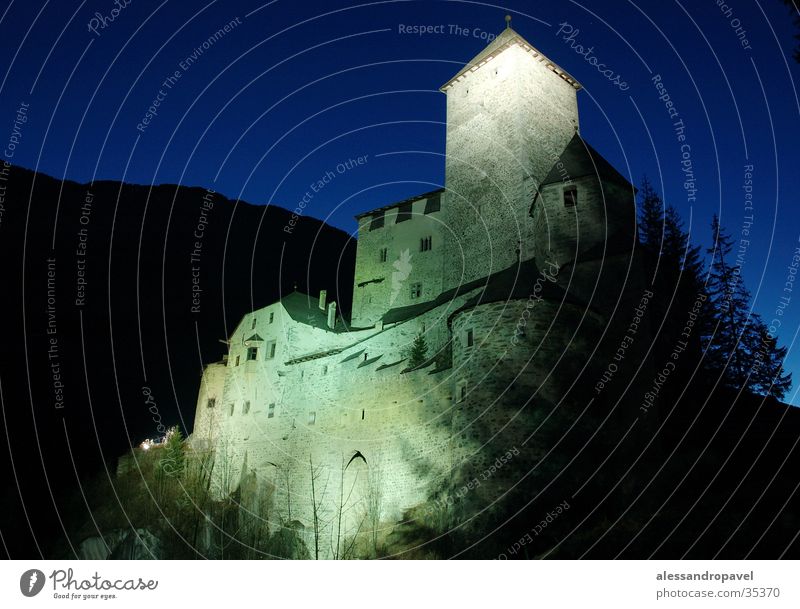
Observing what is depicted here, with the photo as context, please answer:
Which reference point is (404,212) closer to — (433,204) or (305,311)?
(433,204)

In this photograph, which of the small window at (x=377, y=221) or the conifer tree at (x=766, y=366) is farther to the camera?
the small window at (x=377, y=221)

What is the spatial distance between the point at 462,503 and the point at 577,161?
1553 cm

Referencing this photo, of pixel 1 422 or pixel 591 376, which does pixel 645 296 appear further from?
pixel 1 422

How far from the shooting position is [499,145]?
33312mm

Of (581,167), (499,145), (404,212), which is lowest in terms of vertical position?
(581,167)

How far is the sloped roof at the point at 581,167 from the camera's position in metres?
26.5

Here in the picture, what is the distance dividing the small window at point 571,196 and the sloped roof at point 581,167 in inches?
19.4

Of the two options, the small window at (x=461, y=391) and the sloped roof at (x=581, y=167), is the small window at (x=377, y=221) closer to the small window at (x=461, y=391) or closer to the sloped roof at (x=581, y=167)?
the sloped roof at (x=581, y=167)

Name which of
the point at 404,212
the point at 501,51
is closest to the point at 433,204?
the point at 404,212

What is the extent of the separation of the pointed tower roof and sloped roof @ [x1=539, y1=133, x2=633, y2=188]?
9514mm

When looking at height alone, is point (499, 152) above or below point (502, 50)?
below

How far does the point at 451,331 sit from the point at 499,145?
43.4 feet

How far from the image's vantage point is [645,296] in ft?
80.2

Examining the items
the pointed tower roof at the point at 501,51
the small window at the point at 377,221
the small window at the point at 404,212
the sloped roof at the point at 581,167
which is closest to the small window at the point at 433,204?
the small window at the point at 404,212
